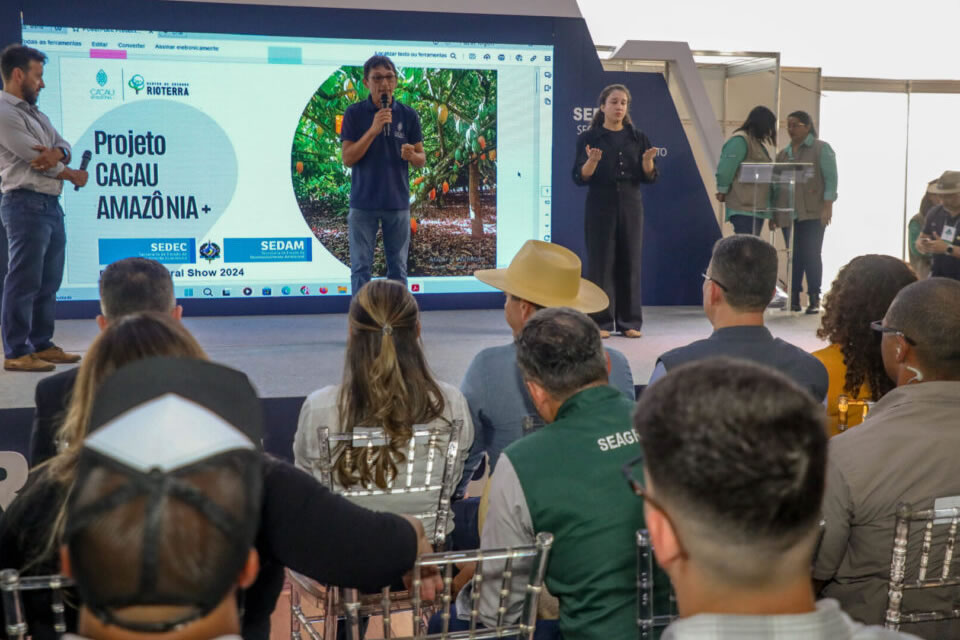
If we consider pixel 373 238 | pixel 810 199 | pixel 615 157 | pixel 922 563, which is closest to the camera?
pixel 922 563

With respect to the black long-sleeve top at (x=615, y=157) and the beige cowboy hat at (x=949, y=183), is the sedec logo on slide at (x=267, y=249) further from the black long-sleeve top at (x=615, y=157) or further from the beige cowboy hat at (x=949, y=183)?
the beige cowboy hat at (x=949, y=183)

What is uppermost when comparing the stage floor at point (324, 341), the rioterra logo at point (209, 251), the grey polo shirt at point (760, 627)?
the rioterra logo at point (209, 251)

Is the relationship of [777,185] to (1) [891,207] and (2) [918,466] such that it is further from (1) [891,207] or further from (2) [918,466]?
(2) [918,466]

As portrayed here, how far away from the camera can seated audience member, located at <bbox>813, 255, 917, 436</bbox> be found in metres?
2.59

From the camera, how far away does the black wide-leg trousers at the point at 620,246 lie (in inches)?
229

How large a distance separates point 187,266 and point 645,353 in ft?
10.9

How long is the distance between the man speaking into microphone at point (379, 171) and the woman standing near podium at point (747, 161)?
2511mm

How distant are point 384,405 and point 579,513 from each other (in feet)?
2.24

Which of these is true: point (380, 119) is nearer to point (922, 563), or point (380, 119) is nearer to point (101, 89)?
point (101, 89)

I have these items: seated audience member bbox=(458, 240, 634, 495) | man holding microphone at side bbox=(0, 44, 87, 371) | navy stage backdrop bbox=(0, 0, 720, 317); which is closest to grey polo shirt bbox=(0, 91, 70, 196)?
man holding microphone at side bbox=(0, 44, 87, 371)

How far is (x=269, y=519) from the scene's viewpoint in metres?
1.30

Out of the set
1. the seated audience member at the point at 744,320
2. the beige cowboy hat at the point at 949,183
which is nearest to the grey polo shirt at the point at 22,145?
the seated audience member at the point at 744,320

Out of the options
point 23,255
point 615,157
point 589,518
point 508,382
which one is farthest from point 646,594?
point 615,157

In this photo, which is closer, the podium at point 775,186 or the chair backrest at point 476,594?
the chair backrest at point 476,594
